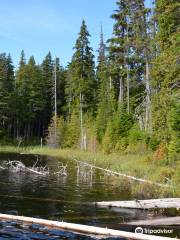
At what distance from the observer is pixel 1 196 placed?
19594mm

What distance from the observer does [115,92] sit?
64312 mm

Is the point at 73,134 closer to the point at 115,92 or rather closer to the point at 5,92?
the point at 115,92

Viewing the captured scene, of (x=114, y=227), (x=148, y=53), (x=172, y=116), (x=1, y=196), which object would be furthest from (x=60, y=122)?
(x=114, y=227)

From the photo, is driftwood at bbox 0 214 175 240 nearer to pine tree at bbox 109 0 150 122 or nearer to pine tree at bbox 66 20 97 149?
pine tree at bbox 109 0 150 122

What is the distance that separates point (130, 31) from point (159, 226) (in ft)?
127

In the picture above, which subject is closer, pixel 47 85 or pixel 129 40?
pixel 129 40

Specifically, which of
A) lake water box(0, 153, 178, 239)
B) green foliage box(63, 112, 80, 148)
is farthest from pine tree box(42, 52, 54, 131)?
lake water box(0, 153, 178, 239)

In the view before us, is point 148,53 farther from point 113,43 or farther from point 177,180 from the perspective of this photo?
point 177,180

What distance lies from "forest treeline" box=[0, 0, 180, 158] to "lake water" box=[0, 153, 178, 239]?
4824mm

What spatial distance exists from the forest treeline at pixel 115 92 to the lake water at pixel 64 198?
482cm

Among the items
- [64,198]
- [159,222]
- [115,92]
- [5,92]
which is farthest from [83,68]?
[159,222]

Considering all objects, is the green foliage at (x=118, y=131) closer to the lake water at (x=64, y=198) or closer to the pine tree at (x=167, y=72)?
the lake water at (x=64, y=198)

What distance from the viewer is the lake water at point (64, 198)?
47.7 ft

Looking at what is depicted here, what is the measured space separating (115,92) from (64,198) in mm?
45599
